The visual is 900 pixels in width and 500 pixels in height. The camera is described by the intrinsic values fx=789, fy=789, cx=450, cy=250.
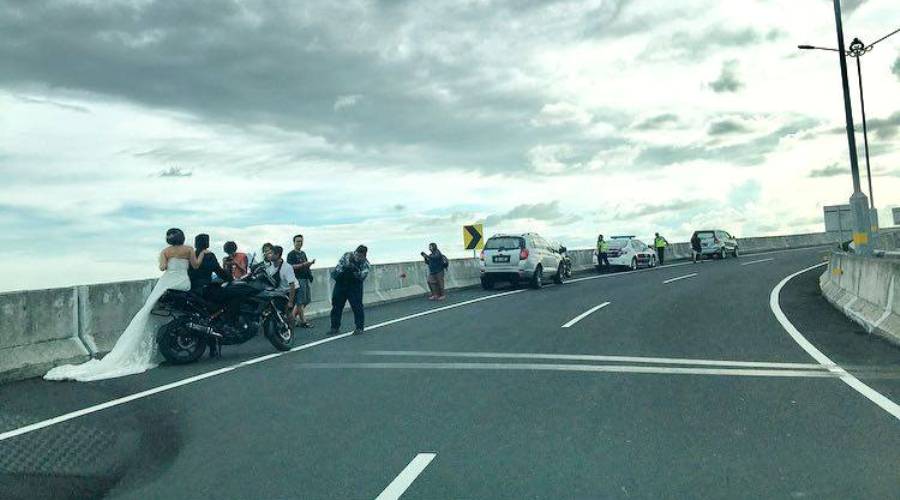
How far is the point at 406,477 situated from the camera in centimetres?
531

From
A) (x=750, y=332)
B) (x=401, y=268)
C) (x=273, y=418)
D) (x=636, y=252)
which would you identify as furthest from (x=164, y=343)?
(x=636, y=252)

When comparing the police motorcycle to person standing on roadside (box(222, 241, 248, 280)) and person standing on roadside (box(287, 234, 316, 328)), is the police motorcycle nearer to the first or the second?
person standing on roadside (box(222, 241, 248, 280))

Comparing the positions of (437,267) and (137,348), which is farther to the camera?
(437,267)

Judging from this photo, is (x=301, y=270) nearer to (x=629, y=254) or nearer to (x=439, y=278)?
(x=439, y=278)

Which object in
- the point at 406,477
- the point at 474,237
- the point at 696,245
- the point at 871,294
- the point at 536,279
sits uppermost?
the point at 474,237

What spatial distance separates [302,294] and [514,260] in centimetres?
1012

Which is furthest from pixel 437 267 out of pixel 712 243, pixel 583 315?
pixel 712 243

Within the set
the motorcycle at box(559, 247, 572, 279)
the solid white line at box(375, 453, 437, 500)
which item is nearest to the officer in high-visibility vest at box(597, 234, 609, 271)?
the motorcycle at box(559, 247, 572, 279)

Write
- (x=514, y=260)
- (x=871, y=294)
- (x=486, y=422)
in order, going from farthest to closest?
(x=514, y=260) < (x=871, y=294) < (x=486, y=422)

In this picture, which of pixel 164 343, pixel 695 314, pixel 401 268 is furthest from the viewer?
pixel 401 268

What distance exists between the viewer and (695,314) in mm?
15688

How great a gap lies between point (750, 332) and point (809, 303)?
5.49 meters

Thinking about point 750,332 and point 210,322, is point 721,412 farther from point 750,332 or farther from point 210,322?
point 210,322

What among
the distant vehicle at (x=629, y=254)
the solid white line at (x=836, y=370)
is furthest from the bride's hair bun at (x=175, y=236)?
the distant vehicle at (x=629, y=254)
